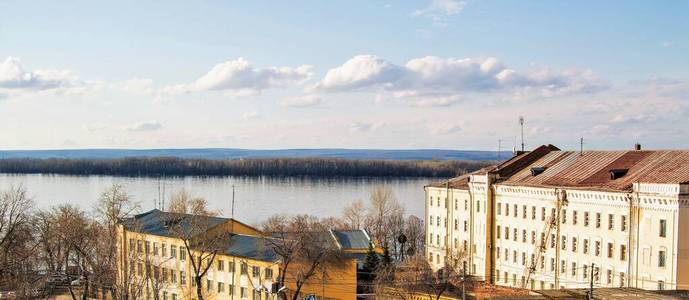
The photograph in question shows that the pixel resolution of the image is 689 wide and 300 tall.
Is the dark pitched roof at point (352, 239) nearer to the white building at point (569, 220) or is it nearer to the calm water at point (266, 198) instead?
the white building at point (569, 220)

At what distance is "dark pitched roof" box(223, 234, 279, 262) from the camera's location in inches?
1869

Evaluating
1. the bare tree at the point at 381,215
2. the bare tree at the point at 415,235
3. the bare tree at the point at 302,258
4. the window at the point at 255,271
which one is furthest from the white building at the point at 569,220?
the bare tree at the point at 381,215

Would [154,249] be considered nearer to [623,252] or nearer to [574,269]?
[574,269]

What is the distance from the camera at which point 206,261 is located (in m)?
51.2

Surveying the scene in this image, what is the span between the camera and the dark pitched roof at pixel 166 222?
1999 inches

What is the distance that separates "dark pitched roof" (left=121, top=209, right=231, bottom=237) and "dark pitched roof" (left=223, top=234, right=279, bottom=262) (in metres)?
1.74

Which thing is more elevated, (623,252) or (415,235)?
(623,252)

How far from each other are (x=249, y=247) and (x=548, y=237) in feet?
66.9

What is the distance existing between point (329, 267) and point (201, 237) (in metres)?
9.00

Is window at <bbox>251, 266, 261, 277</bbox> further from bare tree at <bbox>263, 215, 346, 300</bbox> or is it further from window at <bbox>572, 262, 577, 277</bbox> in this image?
window at <bbox>572, 262, 577, 277</bbox>

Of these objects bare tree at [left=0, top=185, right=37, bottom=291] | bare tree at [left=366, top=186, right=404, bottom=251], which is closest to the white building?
bare tree at [left=366, top=186, right=404, bottom=251]

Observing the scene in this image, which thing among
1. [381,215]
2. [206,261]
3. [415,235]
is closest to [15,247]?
[206,261]

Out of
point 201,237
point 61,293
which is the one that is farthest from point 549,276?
point 61,293

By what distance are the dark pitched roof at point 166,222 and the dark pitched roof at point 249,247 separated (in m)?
1.74
